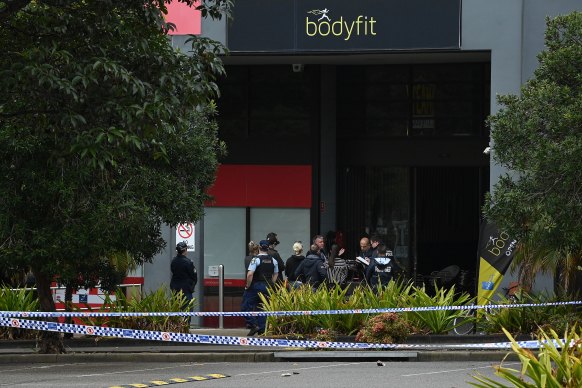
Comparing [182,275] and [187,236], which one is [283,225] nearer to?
[187,236]

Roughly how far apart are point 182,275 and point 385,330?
4506mm

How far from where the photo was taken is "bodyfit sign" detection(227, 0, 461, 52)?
2239cm

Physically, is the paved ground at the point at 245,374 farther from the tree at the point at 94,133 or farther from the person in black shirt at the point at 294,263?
the person in black shirt at the point at 294,263

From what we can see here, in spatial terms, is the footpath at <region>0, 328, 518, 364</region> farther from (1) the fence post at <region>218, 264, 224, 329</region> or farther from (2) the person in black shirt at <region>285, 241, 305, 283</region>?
(1) the fence post at <region>218, 264, 224, 329</region>

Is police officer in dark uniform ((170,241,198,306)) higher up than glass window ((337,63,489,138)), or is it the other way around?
glass window ((337,63,489,138))

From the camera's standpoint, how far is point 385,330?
18.0 metres

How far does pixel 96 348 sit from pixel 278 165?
904 cm

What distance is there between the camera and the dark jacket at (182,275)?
20.8 metres

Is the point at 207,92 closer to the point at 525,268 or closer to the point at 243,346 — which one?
the point at 243,346

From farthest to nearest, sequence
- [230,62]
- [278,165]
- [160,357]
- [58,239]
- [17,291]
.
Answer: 1. [278,165]
2. [230,62]
3. [17,291]
4. [160,357]
5. [58,239]

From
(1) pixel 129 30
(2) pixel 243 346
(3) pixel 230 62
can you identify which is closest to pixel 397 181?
(3) pixel 230 62

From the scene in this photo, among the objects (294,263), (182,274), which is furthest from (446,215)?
(182,274)

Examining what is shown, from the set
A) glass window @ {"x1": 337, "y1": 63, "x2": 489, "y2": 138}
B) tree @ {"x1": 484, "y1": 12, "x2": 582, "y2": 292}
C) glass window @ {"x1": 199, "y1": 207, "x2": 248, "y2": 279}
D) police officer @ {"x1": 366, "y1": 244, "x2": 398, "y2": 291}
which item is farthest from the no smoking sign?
tree @ {"x1": 484, "y1": 12, "x2": 582, "y2": 292}

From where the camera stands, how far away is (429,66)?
2653 cm
